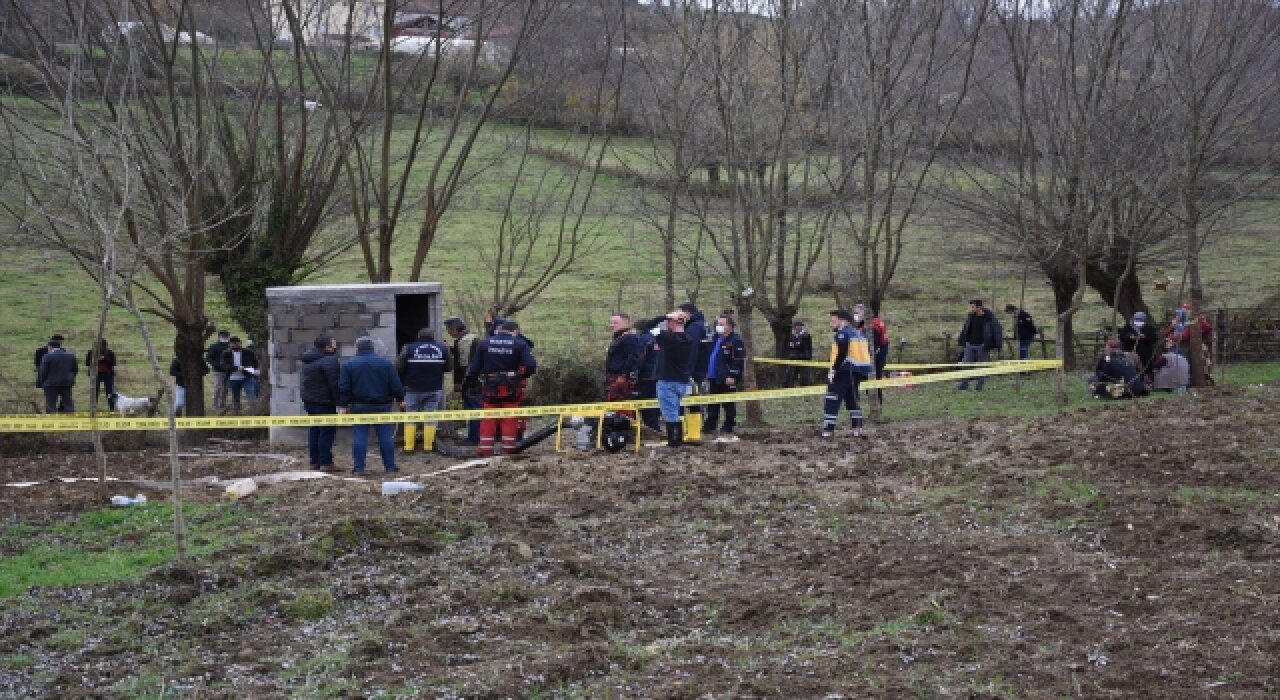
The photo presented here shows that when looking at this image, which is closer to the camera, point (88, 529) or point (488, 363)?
point (88, 529)

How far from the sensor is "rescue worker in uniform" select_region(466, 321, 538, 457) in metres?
15.0

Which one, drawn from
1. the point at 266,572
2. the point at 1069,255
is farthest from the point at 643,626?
the point at 1069,255

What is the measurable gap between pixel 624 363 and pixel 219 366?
363 inches

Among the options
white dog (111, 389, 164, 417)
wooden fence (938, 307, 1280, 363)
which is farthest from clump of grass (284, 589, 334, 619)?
wooden fence (938, 307, 1280, 363)

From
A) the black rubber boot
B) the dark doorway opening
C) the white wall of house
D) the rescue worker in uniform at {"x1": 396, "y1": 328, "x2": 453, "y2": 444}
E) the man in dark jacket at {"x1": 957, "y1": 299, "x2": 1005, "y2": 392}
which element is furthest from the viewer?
the man in dark jacket at {"x1": 957, "y1": 299, "x2": 1005, "y2": 392}

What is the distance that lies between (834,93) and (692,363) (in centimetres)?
706

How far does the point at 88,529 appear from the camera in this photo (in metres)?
11.1

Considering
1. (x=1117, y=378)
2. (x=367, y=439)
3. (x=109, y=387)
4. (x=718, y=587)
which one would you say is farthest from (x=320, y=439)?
(x=1117, y=378)

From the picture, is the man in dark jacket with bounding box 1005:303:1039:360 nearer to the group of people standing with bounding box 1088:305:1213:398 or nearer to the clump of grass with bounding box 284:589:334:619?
the group of people standing with bounding box 1088:305:1213:398

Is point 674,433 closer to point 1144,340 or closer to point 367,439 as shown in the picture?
point 367,439

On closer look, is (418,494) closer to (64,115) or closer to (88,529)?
(88,529)

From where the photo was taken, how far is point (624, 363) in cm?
1590

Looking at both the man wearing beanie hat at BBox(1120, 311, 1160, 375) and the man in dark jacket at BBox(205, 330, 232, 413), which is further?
the man in dark jacket at BBox(205, 330, 232, 413)

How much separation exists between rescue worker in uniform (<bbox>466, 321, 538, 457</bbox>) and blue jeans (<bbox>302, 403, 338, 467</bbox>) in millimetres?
1776
